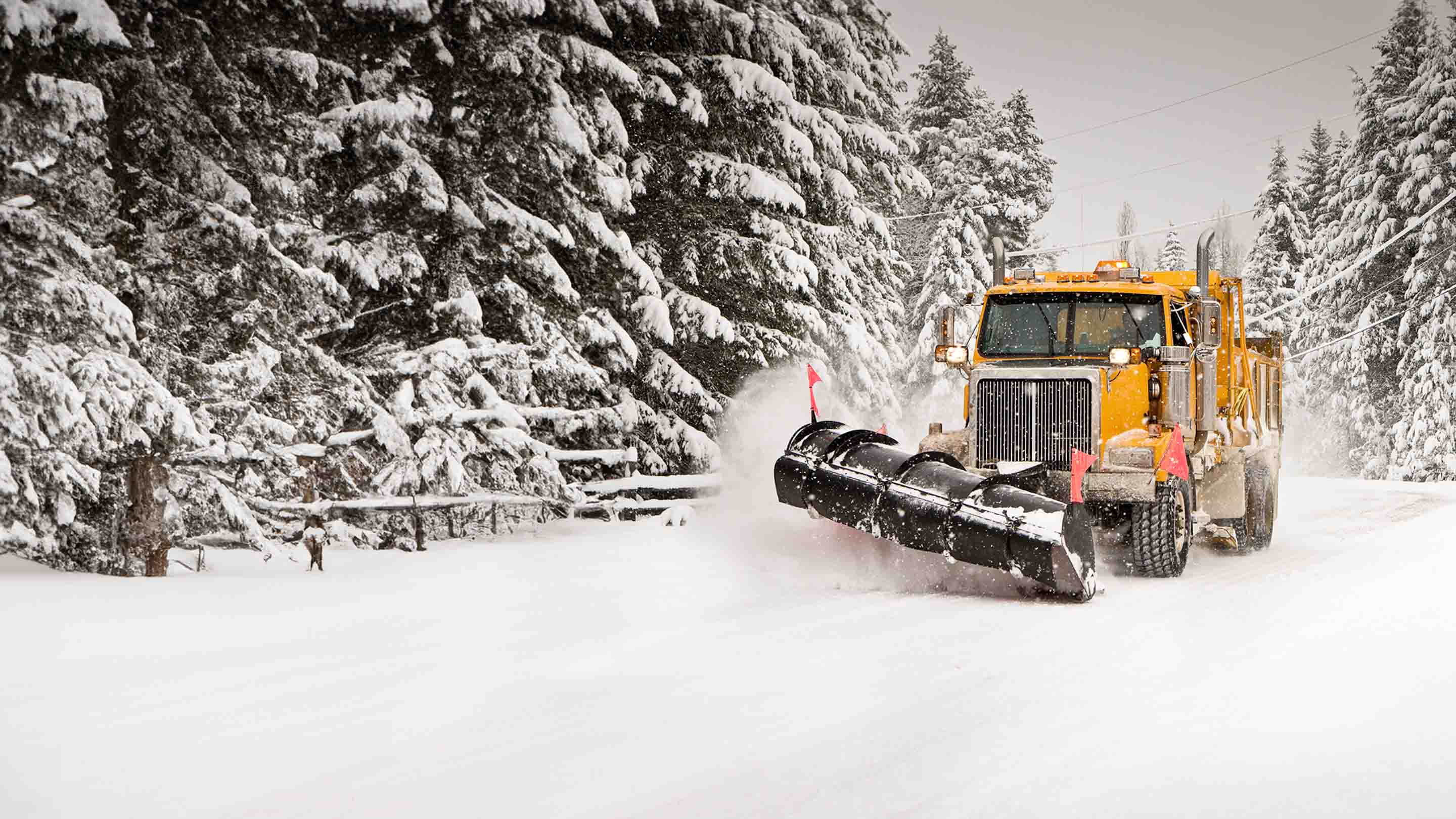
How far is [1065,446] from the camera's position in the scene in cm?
1034

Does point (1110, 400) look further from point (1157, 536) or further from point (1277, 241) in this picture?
point (1277, 241)

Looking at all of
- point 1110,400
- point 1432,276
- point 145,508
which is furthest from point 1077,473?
point 1432,276

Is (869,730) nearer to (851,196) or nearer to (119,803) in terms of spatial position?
(119,803)

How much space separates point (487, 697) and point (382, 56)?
907 centimetres

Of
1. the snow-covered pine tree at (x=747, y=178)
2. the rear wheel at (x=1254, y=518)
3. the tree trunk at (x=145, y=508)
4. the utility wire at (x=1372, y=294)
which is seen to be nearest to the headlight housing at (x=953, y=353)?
the rear wheel at (x=1254, y=518)

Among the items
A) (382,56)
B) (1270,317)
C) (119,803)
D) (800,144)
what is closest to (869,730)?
(119,803)

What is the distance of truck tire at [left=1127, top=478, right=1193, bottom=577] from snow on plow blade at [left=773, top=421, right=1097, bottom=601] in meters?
1.06

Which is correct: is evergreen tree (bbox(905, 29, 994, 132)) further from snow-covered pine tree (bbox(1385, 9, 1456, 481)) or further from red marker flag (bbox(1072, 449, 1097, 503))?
red marker flag (bbox(1072, 449, 1097, 503))

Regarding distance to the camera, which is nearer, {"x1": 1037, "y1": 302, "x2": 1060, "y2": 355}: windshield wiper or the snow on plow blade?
the snow on plow blade

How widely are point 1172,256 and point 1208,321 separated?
63584 mm

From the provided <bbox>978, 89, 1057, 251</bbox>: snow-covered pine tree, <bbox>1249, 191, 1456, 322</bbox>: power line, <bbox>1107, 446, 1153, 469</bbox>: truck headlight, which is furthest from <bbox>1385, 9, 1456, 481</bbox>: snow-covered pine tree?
<bbox>1107, 446, 1153, 469</bbox>: truck headlight

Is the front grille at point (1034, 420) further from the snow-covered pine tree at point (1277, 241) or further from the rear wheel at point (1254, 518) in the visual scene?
the snow-covered pine tree at point (1277, 241)

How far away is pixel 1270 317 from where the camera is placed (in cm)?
4294

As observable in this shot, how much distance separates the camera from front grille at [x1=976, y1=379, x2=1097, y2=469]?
33.9ft
